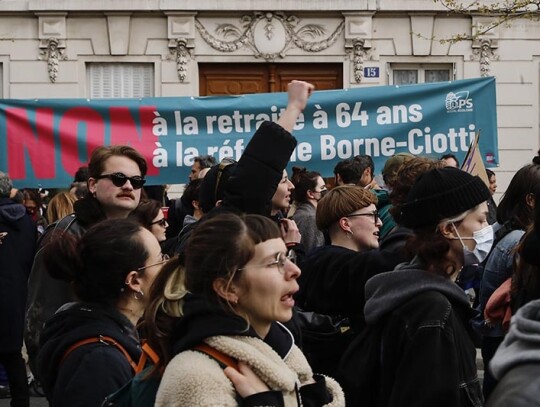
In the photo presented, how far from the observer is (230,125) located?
11.7 m

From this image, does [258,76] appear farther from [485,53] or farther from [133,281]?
[133,281]

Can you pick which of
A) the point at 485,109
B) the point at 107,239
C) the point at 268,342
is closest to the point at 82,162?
the point at 485,109

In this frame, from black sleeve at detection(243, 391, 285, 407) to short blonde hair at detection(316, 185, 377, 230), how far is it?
2503mm

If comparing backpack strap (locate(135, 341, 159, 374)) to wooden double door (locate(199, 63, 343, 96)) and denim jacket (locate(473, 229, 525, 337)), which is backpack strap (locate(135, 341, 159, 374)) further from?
wooden double door (locate(199, 63, 343, 96))

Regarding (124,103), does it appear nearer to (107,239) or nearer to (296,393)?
(107,239)

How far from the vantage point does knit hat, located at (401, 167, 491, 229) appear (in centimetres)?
419

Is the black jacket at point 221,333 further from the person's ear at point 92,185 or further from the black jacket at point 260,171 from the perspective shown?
the person's ear at point 92,185

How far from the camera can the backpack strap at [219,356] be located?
10.4 feet

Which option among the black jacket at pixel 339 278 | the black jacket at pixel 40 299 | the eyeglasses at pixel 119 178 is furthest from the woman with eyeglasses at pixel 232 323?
the eyeglasses at pixel 119 178

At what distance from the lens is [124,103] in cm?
1164

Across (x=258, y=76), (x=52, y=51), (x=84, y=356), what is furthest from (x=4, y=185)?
(x=258, y=76)

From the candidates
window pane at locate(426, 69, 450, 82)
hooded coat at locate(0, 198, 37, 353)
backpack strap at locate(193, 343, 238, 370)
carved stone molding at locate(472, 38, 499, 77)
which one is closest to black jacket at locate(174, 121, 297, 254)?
backpack strap at locate(193, 343, 238, 370)

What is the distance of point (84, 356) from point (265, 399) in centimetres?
99

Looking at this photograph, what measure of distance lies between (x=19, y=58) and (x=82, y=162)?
7950 millimetres
